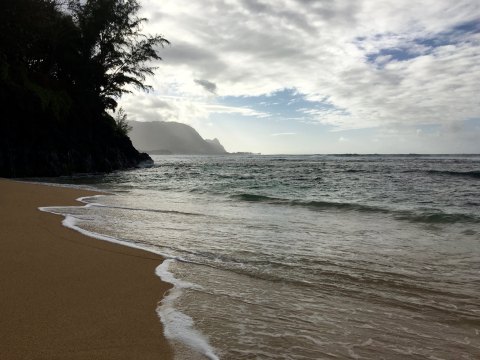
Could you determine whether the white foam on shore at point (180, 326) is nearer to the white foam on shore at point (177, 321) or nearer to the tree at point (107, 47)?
the white foam on shore at point (177, 321)

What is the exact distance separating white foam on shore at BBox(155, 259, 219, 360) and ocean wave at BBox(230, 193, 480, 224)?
6.99 metres

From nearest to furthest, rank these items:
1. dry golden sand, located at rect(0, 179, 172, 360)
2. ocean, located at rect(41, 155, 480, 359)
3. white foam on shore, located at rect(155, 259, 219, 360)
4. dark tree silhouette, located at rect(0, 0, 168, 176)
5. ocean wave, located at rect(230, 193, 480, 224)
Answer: dry golden sand, located at rect(0, 179, 172, 360)
white foam on shore, located at rect(155, 259, 219, 360)
ocean, located at rect(41, 155, 480, 359)
ocean wave, located at rect(230, 193, 480, 224)
dark tree silhouette, located at rect(0, 0, 168, 176)

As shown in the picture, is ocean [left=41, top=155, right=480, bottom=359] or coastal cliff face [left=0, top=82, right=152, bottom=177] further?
coastal cliff face [left=0, top=82, right=152, bottom=177]

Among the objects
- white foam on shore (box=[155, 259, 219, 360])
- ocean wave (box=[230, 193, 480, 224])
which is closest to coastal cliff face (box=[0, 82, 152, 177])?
ocean wave (box=[230, 193, 480, 224])

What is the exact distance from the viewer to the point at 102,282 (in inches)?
135

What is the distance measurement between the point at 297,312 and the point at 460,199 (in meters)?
11.2

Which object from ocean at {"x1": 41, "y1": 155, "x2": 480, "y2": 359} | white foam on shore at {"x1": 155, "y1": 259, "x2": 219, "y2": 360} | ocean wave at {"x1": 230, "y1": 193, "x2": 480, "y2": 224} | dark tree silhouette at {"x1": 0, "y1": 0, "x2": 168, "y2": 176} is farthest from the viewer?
dark tree silhouette at {"x1": 0, "y1": 0, "x2": 168, "y2": 176}

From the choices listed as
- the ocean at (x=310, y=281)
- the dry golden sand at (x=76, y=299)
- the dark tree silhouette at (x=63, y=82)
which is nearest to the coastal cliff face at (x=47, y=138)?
the dark tree silhouette at (x=63, y=82)

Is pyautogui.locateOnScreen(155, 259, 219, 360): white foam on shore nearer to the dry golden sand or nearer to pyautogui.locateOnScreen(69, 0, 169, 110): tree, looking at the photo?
the dry golden sand

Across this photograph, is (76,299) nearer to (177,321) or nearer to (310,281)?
(177,321)

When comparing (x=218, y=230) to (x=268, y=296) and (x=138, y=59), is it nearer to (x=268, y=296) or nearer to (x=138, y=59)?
(x=268, y=296)

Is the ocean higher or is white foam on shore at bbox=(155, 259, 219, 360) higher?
white foam on shore at bbox=(155, 259, 219, 360)

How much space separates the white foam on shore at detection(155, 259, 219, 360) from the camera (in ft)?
7.60

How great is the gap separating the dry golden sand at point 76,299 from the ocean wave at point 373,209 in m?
6.76
